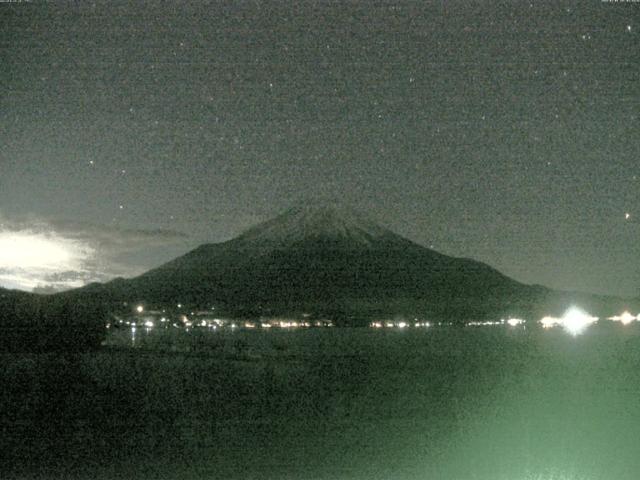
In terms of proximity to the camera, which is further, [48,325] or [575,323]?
[575,323]

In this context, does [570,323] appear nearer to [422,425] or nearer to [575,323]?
[575,323]

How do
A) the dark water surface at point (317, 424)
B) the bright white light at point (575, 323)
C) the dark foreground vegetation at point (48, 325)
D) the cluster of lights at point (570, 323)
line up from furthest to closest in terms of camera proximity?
the cluster of lights at point (570, 323)
the bright white light at point (575, 323)
the dark foreground vegetation at point (48, 325)
the dark water surface at point (317, 424)

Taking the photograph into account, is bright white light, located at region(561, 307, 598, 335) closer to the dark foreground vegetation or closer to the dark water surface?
the dark foreground vegetation

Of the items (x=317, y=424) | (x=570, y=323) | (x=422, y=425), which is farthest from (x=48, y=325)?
(x=570, y=323)

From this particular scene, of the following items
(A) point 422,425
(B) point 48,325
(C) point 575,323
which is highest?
(C) point 575,323

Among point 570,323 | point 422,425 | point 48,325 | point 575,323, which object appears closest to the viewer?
point 422,425

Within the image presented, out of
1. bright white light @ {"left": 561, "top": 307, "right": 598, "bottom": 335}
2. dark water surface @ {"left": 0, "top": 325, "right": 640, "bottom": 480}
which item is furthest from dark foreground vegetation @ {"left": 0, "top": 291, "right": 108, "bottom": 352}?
bright white light @ {"left": 561, "top": 307, "right": 598, "bottom": 335}

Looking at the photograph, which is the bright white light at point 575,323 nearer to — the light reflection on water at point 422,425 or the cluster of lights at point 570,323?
the cluster of lights at point 570,323

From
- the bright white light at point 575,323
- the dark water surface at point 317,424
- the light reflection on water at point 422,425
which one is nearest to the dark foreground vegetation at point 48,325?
the dark water surface at point 317,424

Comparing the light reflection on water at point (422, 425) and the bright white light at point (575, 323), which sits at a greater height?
the bright white light at point (575, 323)
